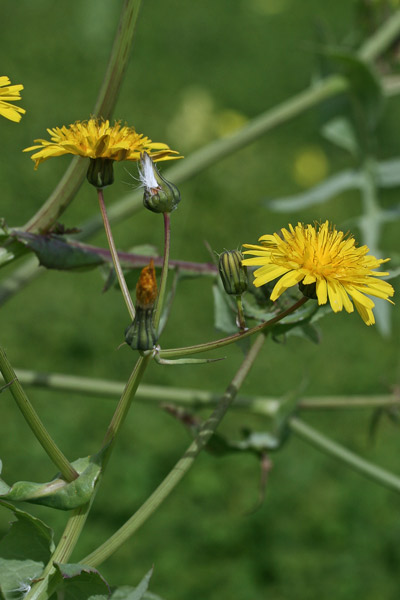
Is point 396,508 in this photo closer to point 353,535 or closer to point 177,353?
point 353,535

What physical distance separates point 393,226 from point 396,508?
1.41 m

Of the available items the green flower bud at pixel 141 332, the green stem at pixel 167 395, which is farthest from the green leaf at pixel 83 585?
the green stem at pixel 167 395

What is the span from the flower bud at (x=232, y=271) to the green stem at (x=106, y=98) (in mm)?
190

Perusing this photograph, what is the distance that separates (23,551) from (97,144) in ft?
1.13

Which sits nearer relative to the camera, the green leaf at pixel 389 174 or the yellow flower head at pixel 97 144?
the yellow flower head at pixel 97 144

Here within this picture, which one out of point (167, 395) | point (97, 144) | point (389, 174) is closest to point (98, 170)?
point (97, 144)

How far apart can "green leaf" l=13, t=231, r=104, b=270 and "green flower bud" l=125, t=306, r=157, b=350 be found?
20 cm

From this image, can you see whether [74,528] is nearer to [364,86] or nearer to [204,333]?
[364,86]

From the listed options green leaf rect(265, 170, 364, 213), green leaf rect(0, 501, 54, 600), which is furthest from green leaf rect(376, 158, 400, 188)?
green leaf rect(0, 501, 54, 600)

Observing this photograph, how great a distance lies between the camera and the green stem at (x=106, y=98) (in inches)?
27.4

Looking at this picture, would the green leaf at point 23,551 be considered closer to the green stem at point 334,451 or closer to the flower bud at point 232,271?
the flower bud at point 232,271

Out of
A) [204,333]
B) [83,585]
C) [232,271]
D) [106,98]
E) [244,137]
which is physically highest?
[204,333]

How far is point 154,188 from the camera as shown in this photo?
2.12 ft

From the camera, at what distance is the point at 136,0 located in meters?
0.69
